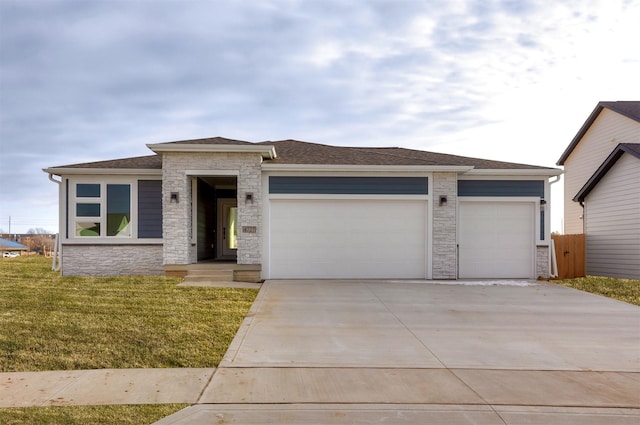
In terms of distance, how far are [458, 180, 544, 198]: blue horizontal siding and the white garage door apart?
32 cm

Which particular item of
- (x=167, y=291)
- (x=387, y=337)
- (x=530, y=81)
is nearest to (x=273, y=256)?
(x=167, y=291)

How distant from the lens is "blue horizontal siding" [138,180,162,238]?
45.7 feet

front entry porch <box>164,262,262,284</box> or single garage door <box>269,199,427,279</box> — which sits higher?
single garage door <box>269,199,427,279</box>

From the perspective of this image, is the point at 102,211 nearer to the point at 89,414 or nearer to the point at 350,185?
the point at 350,185

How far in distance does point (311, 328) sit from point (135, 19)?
10103 mm

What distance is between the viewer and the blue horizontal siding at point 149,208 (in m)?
13.9

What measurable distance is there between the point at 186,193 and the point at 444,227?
7668mm

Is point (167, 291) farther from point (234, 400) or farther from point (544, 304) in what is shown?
point (544, 304)

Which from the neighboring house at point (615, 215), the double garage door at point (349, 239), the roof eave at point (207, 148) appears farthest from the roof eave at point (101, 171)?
the neighboring house at point (615, 215)

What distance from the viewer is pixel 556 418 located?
13.8ft

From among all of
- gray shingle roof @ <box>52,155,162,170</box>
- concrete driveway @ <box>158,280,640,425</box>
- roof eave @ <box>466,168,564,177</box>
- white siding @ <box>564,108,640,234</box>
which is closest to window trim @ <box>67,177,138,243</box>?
gray shingle roof @ <box>52,155,162,170</box>

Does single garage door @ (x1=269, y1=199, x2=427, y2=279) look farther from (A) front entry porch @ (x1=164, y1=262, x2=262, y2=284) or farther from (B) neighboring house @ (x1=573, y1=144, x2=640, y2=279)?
(B) neighboring house @ (x1=573, y1=144, x2=640, y2=279)

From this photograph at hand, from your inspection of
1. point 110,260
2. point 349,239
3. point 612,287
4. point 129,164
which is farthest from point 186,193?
point 612,287

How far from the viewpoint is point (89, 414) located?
412cm
